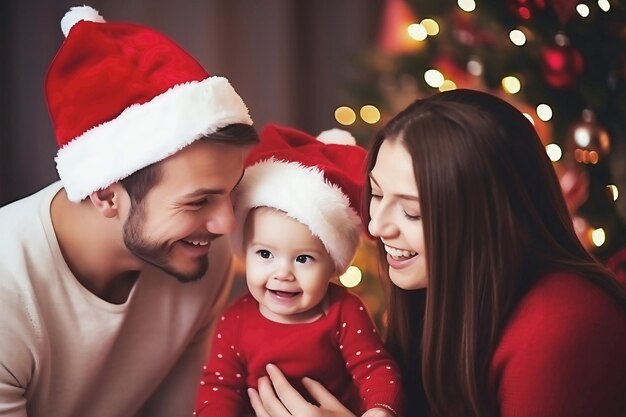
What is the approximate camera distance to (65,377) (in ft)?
6.03

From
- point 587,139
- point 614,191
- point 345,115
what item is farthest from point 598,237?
point 345,115

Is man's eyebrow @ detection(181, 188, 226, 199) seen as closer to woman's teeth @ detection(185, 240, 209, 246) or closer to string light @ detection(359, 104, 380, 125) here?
woman's teeth @ detection(185, 240, 209, 246)

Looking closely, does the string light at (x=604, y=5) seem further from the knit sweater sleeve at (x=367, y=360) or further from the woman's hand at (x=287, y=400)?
the woman's hand at (x=287, y=400)

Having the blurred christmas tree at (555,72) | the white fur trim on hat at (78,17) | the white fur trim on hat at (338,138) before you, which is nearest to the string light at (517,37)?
the blurred christmas tree at (555,72)

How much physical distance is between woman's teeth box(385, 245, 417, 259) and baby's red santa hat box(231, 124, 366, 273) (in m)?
0.11

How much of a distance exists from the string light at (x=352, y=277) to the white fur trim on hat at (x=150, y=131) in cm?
93

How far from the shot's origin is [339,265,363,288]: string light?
98.4 inches

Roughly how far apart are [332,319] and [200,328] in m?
0.55

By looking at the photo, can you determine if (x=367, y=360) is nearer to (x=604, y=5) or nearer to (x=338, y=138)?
(x=338, y=138)

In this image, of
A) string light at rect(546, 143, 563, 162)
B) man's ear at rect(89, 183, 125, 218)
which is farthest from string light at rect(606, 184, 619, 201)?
man's ear at rect(89, 183, 125, 218)

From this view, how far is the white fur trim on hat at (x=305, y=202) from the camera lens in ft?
5.35

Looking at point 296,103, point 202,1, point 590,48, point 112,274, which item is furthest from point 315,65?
point 112,274

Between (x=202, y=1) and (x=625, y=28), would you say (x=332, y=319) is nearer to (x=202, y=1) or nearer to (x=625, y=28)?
(x=625, y=28)

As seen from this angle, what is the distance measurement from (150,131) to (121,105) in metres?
0.09
